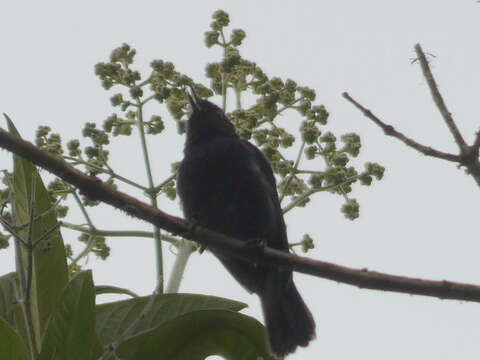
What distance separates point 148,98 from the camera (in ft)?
12.9

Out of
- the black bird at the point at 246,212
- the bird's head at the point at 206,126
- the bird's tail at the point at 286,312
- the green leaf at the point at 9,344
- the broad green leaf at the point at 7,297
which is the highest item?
the bird's head at the point at 206,126

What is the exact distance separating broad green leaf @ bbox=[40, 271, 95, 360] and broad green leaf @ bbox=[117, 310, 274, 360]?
0.17 m

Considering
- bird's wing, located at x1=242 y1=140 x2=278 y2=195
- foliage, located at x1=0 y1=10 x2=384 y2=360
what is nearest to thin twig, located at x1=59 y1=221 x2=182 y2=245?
foliage, located at x1=0 y1=10 x2=384 y2=360

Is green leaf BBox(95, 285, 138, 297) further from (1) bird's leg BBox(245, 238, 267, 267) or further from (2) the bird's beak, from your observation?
(2) the bird's beak

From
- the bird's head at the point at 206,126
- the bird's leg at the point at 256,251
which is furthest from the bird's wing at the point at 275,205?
the bird's leg at the point at 256,251

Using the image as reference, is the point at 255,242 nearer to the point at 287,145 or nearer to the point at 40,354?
the point at 287,145

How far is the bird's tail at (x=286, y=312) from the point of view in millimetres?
4074

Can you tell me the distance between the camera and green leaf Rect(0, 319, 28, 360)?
2.59 meters

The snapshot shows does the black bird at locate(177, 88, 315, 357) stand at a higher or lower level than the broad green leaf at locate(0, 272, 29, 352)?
higher

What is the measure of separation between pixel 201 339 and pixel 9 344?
74 centimetres

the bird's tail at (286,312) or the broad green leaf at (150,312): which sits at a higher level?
the bird's tail at (286,312)

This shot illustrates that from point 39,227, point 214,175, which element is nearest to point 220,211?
point 214,175

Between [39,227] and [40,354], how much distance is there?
581mm

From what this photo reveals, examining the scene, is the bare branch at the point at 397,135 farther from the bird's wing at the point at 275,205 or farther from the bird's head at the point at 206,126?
the bird's head at the point at 206,126
